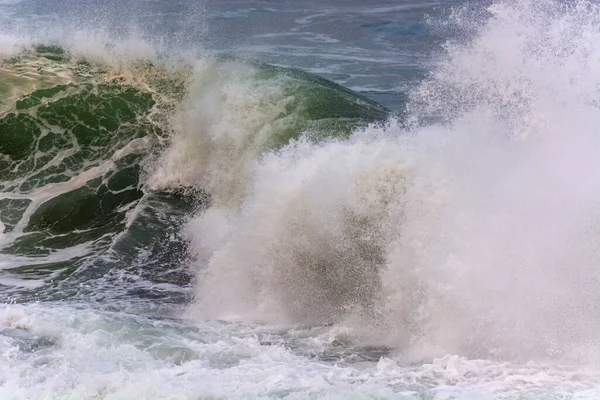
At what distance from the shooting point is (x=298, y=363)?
620 centimetres

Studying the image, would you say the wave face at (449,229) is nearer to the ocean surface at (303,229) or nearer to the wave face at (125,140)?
the ocean surface at (303,229)

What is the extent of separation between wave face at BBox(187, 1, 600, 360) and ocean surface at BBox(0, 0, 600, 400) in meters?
0.02

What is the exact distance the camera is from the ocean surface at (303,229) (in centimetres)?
594

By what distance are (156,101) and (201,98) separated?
1132 mm

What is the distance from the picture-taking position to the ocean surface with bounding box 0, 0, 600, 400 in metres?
5.94

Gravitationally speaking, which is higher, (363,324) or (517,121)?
(517,121)

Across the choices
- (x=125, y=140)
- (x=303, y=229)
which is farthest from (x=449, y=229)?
(x=125, y=140)

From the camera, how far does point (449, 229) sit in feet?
23.8

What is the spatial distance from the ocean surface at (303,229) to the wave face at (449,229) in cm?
2

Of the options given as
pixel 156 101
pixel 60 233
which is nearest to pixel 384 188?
pixel 60 233

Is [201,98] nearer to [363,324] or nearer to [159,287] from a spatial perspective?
[159,287]

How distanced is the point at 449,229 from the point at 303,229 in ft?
6.40

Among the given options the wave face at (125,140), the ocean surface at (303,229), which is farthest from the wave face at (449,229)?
the wave face at (125,140)

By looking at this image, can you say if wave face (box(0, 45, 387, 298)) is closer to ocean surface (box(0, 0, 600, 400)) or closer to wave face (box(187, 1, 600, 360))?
ocean surface (box(0, 0, 600, 400))
